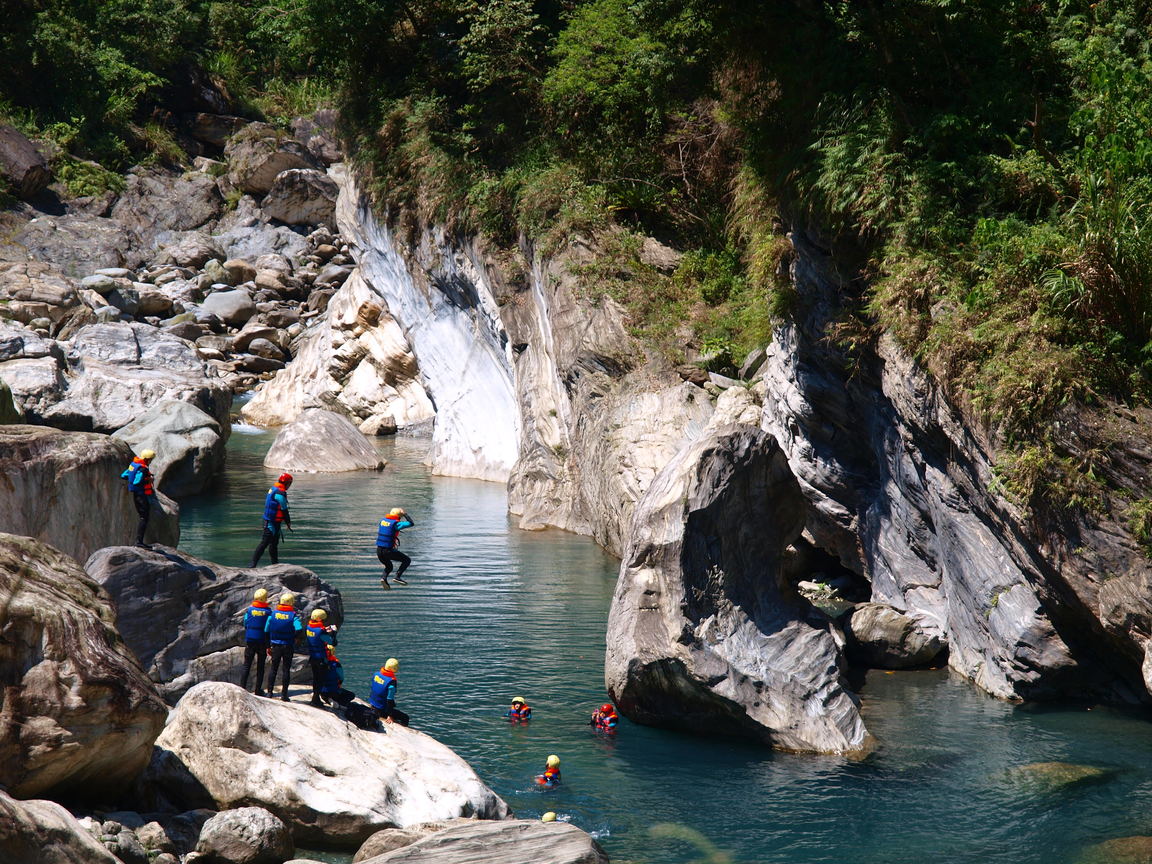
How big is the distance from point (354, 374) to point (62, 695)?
40.3 m

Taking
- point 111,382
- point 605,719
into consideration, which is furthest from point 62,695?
point 111,382

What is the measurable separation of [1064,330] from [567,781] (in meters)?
10.3

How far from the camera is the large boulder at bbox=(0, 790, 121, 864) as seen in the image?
369 inches

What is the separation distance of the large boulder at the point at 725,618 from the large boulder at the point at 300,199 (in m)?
50.4

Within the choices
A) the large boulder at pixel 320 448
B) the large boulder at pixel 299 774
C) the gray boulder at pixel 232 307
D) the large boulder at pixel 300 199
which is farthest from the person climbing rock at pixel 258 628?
the large boulder at pixel 300 199

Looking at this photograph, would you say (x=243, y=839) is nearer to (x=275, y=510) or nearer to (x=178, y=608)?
(x=178, y=608)

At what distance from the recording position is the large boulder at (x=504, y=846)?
37.8 feet

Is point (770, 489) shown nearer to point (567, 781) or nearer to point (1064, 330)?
point (1064, 330)

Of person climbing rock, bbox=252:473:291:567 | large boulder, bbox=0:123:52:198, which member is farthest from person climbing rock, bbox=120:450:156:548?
large boulder, bbox=0:123:52:198

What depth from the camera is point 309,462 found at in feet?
132

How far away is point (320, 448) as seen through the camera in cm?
4031

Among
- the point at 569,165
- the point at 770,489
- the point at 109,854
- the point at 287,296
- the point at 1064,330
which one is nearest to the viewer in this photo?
the point at 109,854

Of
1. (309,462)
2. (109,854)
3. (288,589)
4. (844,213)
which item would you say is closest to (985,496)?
(844,213)

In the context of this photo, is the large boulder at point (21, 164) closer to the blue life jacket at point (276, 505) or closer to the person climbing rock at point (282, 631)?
the blue life jacket at point (276, 505)
